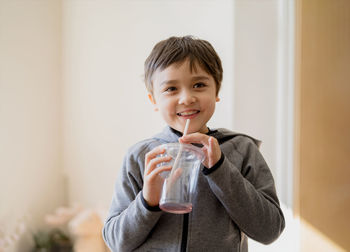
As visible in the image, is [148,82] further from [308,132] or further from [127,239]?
[308,132]

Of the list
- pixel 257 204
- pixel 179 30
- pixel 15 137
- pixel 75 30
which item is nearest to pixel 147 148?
pixel 257 204

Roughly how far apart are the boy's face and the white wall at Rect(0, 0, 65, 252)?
5.02ft

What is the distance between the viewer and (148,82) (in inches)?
40.8

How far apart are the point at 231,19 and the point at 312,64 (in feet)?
1.49

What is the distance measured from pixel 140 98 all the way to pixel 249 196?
142cm

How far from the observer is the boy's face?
36.3 inches

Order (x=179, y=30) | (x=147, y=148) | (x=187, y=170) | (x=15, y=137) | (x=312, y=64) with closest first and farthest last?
1. (x=187, y=170)
2. (x=147, y=148)
3. (x=312, y=64)
4. (x=179, y=30)
5. (x=15, y=137)

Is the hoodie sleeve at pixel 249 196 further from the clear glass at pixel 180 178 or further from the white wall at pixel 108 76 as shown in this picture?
the white wall at pixel 108 76

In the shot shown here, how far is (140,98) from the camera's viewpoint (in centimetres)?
221

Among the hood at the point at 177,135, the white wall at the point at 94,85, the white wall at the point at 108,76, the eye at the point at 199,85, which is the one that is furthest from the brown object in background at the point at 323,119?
the eye at the point at 199,85

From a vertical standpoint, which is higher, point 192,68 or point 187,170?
point 192,68

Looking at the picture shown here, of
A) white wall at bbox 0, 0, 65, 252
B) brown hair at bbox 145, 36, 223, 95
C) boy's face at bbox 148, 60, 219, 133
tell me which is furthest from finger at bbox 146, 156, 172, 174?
white wall at bbox 0, 0, 65, 252

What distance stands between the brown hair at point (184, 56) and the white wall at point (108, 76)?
3.11 feet

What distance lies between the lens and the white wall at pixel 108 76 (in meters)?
2.11
